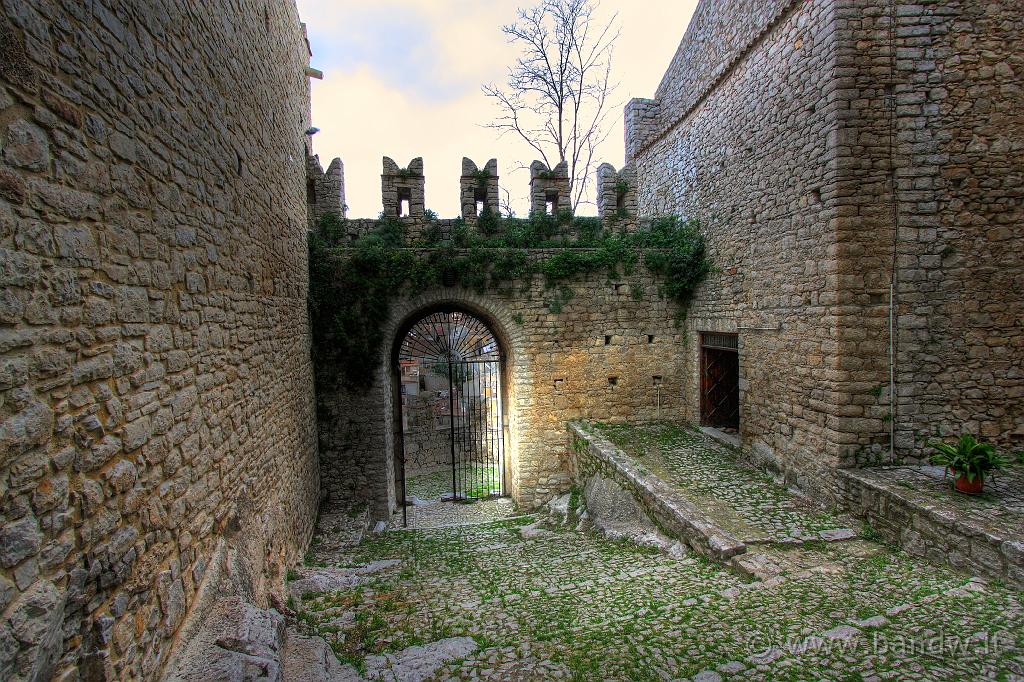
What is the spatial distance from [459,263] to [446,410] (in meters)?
5.87

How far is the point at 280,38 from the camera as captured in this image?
238 inches

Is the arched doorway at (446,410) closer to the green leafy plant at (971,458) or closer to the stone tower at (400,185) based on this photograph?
the stone tower at (400,185)

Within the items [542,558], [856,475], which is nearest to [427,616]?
[542,558]

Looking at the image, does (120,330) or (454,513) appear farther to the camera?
(454,513)

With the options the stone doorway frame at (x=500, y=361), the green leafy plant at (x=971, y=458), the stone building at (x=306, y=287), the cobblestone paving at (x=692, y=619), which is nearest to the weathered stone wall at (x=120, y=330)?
the stone building at (x=306, y=287)

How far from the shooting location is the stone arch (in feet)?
26.0

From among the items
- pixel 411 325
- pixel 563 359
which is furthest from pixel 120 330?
pixel 563 359

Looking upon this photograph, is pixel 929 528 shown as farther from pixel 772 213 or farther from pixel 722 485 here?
pixel 772 213

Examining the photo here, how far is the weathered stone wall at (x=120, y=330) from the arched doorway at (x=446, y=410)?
185 inches

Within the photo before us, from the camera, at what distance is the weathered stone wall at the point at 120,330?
1.73 meters

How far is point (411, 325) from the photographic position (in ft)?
28.7

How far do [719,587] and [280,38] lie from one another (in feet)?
25.1

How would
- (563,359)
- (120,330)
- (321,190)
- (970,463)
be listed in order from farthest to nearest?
1. (563,359)
2. (321,190)
3. (970,463)
4. (120,330)

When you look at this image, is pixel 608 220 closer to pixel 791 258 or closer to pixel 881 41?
pixel 791 258
